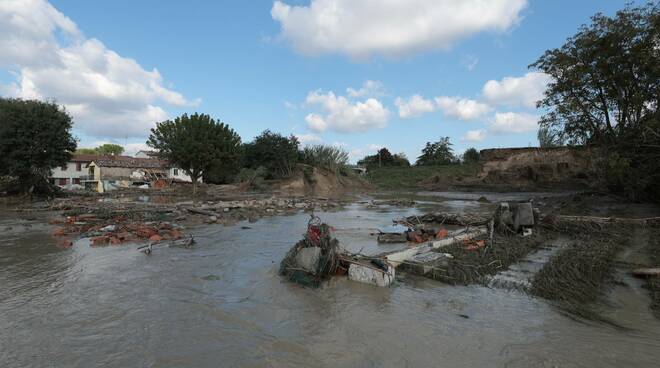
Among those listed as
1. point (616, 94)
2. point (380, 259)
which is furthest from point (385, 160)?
point (380, 259)

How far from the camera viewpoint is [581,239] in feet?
32.8

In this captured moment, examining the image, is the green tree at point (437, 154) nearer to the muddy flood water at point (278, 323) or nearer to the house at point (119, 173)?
the house at point (119, 173)

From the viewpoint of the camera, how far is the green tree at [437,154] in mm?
72250

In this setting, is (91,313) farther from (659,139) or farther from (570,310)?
(659,139)

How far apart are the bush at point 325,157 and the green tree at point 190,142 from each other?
1293cm

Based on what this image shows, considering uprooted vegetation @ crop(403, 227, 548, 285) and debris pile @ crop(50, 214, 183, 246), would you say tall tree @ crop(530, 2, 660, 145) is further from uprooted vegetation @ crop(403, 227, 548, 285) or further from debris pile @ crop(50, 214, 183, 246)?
debris pile @ crop(50, 214, 183, 246)

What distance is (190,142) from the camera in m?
31.9

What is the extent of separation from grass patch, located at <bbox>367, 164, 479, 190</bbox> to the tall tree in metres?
27.3

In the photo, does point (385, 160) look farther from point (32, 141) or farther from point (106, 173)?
point (32, 141)

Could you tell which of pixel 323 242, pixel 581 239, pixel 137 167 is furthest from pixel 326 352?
pixel 137 167

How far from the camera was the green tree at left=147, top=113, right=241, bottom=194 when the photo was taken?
3209 centimetres

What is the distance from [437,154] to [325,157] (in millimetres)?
35743

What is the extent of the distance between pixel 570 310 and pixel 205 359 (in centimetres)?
497

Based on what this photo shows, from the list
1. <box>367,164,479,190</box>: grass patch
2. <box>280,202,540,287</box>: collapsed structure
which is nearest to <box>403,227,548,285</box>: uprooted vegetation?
<box>280,202,540,287</box>: collapsed structure
